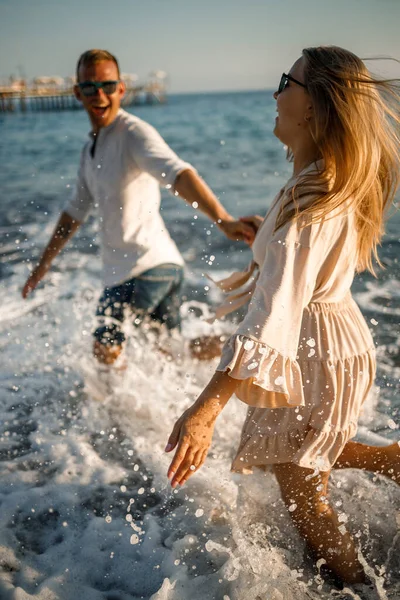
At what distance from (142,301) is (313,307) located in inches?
79.1

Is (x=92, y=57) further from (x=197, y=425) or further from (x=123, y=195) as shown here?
(x=197, y=425)

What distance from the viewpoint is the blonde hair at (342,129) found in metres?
1.96

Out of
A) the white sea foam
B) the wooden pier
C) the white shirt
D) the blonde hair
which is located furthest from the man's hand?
the wooden pier

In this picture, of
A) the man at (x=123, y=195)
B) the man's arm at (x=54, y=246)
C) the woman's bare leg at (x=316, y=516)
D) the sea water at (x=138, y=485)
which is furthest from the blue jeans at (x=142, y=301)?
the woman's bare leg at (x=316, y=516)

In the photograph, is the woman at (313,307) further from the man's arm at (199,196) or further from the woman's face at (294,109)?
the man's arm at (199,196)

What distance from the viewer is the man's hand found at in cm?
323

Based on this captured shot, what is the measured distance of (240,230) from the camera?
3.27m

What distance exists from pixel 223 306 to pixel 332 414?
2.49 ft

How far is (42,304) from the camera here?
6359 mm

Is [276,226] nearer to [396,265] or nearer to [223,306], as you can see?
[223,306]

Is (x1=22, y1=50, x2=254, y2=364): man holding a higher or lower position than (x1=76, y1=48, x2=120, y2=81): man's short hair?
lower

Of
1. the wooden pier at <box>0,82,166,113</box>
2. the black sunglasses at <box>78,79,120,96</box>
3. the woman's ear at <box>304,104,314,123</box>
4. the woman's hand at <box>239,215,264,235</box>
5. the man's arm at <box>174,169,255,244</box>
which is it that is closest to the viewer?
the woman's ear at <box>304,104,314,123</box>

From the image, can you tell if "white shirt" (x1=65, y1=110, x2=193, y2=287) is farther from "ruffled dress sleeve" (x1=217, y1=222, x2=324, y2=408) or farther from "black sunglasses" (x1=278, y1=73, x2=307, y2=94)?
"ruffled dress sleeve" (x1=217, y1=222, x2=324, y2=408)

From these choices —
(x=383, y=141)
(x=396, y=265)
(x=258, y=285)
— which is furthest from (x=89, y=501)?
(x=396, y=265)
